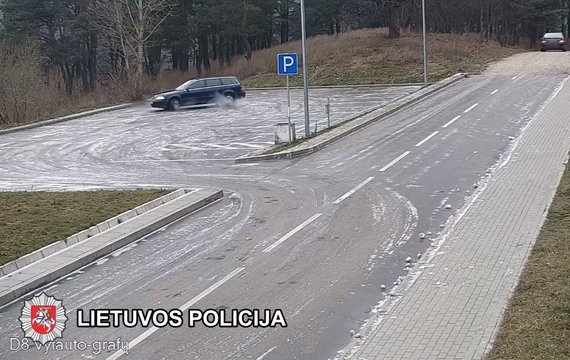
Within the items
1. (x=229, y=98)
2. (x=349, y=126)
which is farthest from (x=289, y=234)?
(x=229, y=98)

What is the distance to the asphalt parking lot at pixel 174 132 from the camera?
80.8 ft

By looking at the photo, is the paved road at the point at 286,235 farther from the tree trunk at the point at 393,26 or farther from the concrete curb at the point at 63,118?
the tree trunk at the point at 393,26

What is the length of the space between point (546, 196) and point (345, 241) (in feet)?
14.7

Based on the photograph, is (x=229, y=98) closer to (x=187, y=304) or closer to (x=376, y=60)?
(x=376, y=60)

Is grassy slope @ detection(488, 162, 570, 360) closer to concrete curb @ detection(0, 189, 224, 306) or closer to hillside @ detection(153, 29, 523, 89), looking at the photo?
concrete curb @ detection(0, 189, 224, 306)

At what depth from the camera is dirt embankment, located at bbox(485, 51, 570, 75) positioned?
40688 mm

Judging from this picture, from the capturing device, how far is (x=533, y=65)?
141 ft

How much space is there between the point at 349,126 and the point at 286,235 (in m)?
14.2

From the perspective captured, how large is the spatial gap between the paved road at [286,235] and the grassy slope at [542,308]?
1653 mm

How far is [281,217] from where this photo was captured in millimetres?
14375

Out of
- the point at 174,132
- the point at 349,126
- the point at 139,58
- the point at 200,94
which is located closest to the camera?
the point at 349,126

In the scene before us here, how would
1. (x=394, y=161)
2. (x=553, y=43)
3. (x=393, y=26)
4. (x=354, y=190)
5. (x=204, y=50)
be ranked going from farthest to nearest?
(x=204, y=50) < (x=553, y=43) < (x=393, y=26) < (x=394, y=161) < (x=354, y=190)

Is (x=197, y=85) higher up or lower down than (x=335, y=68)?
lower down

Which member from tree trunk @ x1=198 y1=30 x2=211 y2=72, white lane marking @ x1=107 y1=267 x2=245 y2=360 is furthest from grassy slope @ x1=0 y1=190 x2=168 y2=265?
tree trunk @ x1=198 y1=30 x2=211 y2=72
